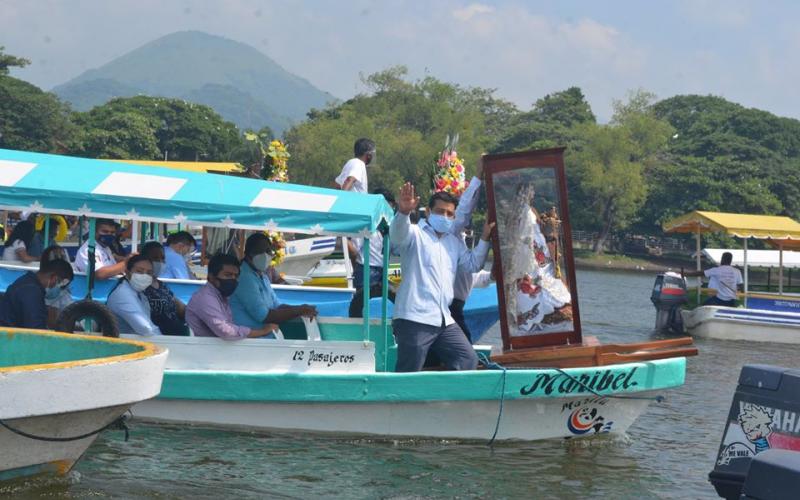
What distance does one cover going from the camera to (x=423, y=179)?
6531 centimetres

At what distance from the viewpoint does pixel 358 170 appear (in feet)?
36.8

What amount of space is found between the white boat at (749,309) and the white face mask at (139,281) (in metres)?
14.3

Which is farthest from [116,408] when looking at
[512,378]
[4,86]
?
[4,86]

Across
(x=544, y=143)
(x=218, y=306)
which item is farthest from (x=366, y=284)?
(x=544, y=143)

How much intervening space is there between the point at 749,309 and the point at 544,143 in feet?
176

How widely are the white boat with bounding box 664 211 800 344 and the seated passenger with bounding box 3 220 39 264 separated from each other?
1266 cm

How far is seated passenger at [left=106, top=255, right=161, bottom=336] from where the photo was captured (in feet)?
31.0

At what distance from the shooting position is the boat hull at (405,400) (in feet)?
30.7

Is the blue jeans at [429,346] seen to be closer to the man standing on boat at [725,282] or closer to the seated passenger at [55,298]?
the seated passenger at [55,298]

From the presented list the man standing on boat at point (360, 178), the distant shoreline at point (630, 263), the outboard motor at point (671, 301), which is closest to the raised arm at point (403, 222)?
the man standing on boat at point (360, 178)

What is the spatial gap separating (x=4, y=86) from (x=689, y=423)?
237ft

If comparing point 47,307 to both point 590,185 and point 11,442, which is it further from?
point 590,185

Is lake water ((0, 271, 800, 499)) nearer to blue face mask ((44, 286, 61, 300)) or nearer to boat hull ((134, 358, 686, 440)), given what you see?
boat hull ((134, 358, 686, 440))

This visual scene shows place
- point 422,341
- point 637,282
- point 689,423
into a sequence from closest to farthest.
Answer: point 422,341 < point 689,423 < point 637,282
